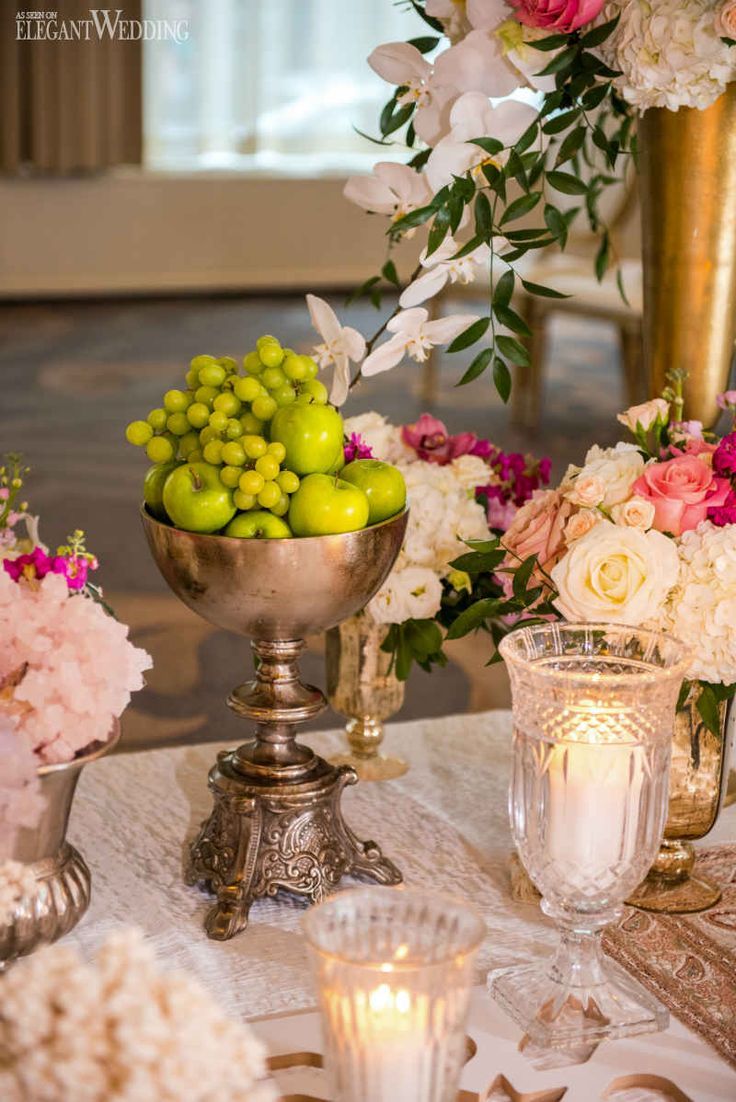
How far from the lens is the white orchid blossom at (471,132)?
1.22 meters

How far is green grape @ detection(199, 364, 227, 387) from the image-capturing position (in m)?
1.08

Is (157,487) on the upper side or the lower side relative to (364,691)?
upper

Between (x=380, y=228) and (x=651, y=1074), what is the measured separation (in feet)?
25.2

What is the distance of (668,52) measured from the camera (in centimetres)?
122

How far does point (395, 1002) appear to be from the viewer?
0.70 meters

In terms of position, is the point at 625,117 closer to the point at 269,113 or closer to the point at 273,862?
the point at 273,862

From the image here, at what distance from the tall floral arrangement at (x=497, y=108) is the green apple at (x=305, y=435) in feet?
0.34

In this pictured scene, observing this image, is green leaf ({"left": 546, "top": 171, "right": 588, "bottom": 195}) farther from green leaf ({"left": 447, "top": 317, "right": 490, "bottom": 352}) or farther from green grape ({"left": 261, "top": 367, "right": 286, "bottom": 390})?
green grape ({"left": 261, "top": 367, "right": 286, "bottom": 390})

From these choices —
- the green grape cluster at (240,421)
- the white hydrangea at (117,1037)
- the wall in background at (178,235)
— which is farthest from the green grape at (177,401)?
the wall in background at (178,235)

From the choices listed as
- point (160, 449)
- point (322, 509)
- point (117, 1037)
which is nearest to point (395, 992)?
point (117, 1037)

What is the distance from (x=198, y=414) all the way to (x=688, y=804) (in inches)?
19.8

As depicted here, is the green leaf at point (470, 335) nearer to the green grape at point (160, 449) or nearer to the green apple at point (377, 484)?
the green apple at point (377, 484)

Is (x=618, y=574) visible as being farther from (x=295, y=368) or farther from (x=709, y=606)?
(x=295, y=368)

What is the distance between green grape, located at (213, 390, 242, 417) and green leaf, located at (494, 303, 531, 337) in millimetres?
283
